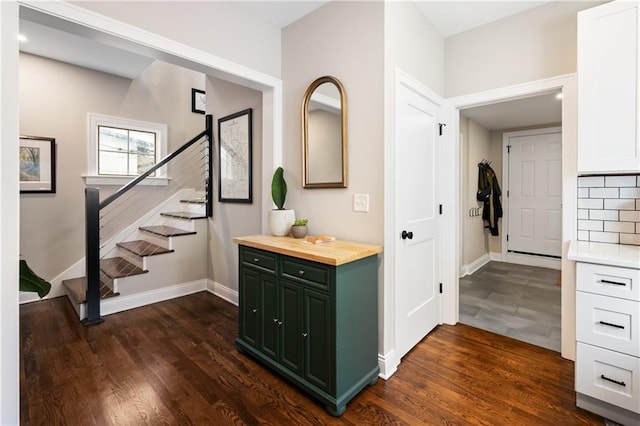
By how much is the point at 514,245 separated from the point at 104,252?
20.2ft

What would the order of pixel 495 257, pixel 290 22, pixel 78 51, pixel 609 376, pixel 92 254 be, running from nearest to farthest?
pixel 609 376, pixel 290 22, pixel 92 254, pixel 78 51, pixel 495 257

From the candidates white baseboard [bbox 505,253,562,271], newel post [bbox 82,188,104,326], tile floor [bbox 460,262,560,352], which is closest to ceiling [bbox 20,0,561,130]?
newel post [bbox 82,188,104,326]

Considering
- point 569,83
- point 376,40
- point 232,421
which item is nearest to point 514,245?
point 569,83

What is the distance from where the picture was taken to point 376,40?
2076 millimetres

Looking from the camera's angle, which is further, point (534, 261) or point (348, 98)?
point (534, 261)

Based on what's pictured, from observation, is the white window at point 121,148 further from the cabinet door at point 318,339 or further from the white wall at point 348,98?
the cabinet door at point 318,339

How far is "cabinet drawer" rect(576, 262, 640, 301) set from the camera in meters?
1.57

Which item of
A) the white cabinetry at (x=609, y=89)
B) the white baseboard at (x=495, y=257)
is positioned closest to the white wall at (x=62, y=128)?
the white cabinetry at (x=609, y=89)

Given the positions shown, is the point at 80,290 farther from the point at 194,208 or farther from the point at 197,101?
the point at 197,101

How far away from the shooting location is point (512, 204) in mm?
5262

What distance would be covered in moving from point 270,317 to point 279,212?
2.56ft

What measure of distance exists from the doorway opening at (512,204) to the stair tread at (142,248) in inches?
137

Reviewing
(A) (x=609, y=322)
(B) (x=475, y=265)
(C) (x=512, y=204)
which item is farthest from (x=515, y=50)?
(C) (x=512, y=204)

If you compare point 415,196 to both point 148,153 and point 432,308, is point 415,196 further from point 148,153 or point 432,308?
point 148,153
